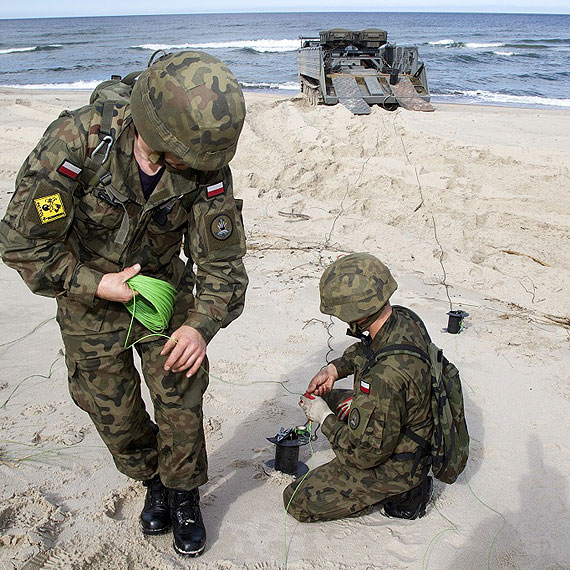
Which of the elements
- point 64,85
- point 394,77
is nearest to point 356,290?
point 394,77

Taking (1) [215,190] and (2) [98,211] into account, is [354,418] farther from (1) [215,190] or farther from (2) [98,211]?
(2) [98,211]

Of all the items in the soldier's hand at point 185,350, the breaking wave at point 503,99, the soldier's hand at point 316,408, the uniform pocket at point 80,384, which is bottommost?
the breaking wave at point 503,99

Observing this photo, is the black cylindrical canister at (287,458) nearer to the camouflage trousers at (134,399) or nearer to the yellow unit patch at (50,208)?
the camouflage trousers at (134,399)

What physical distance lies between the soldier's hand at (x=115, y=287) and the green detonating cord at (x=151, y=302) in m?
0.02

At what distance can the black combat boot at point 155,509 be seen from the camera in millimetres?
2871

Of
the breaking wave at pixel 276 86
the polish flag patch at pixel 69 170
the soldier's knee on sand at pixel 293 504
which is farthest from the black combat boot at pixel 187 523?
the breaking wave at pixel 276 86

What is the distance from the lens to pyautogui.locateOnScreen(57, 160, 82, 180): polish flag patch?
2270 millimetres

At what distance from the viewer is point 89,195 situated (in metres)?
2.41

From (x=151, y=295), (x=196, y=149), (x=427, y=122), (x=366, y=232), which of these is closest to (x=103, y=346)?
(x=151, y=295)

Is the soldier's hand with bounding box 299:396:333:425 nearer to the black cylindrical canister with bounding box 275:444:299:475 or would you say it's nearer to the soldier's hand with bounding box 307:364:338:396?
the soldier's hand with bounding box 307:364:338:396

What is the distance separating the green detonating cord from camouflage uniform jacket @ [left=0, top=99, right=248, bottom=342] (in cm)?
11

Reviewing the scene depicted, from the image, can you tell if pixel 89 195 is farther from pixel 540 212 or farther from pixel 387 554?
pixel 540 212

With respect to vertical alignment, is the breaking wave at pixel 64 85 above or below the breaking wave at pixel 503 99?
below

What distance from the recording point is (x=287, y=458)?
11.1 ft
